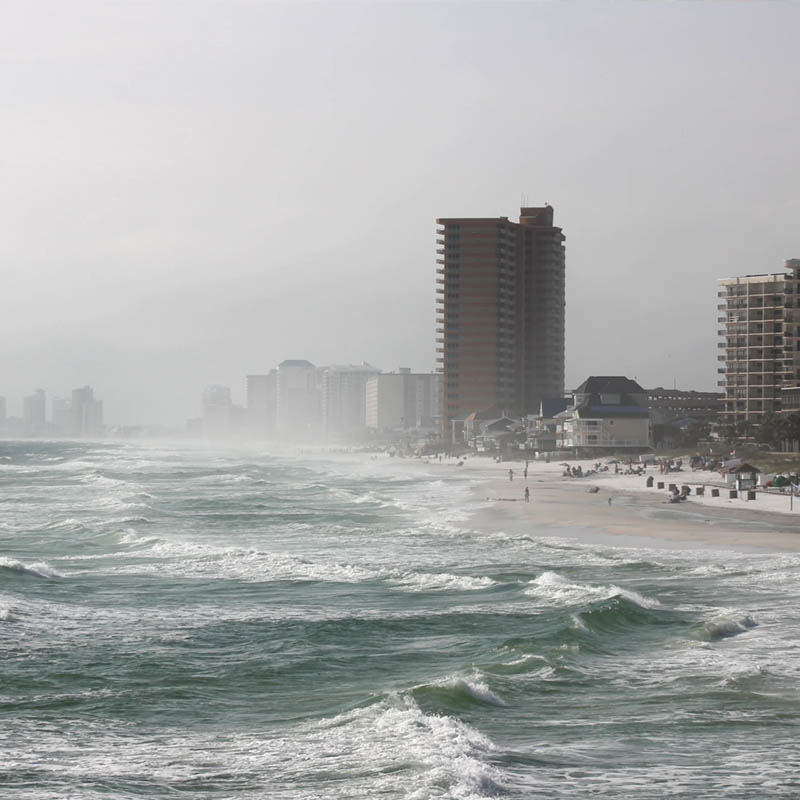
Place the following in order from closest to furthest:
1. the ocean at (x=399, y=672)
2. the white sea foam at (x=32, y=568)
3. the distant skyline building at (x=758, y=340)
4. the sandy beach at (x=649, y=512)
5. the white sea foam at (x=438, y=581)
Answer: the ocean at (x=399, y=672) → the white sea foam at (x=438, y=581) → the white sea foam at (x=32, y=568) → the sandy beach at (x=649, y=512) → the distant skyline building at (x=758, y=340)

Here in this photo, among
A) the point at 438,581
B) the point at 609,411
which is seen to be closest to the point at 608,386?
the point at 609,411

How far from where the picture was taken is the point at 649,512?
2625 inches

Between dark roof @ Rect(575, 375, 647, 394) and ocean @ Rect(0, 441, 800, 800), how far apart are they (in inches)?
4766

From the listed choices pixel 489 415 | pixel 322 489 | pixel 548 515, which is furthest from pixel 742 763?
pixel 489 415

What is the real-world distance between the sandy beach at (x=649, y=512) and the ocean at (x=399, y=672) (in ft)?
17.8

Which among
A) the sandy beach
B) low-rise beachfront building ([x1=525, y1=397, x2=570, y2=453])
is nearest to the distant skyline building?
low-rise beachfront building ([x1=525, y1=397, x2=570, y2=453])

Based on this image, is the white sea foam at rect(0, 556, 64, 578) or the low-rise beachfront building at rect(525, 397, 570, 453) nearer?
the white sea foam at rect(0, 556, 64, 578)

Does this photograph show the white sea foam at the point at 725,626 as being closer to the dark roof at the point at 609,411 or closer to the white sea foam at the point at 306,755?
the white sea foam at the point at 306,755

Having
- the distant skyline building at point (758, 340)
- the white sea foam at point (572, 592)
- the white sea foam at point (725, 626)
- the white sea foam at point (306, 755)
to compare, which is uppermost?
the distant skyline building at point (758, 340)

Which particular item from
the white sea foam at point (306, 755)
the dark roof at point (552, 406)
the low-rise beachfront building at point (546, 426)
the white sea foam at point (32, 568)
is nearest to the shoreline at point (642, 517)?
the white sea foam at point (32, 568)

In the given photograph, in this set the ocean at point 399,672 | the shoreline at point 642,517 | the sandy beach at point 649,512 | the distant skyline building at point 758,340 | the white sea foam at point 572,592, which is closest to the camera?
the ocean at point 399,672

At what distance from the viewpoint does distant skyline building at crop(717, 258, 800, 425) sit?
148m

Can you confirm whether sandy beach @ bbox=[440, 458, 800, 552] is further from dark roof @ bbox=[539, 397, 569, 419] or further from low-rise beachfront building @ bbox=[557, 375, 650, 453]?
dark roof @ bbox=[539, 397, 569, 419]

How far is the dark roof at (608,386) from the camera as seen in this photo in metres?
168
